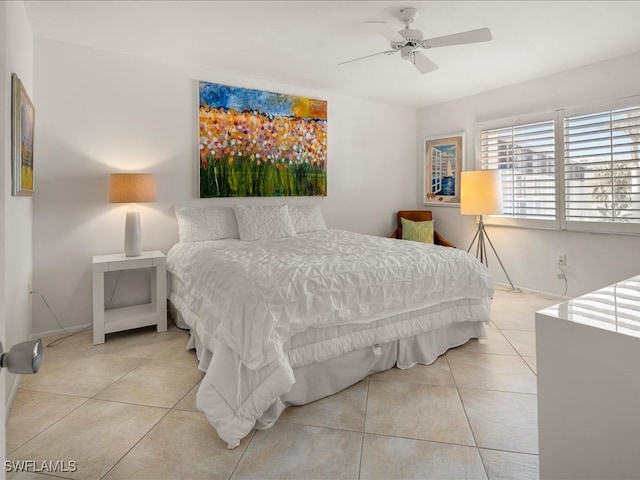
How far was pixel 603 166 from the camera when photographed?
3641 mm

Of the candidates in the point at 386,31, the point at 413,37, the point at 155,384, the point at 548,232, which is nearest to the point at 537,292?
the point at 548,232

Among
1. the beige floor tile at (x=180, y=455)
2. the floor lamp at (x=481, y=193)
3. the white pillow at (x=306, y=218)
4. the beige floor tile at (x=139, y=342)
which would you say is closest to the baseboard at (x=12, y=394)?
the beige floor tile at (x=139, y=342)

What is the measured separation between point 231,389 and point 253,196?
2685 millimetres

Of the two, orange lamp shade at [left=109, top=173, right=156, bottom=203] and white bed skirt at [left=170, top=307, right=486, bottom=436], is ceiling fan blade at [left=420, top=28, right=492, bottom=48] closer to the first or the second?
white bed skirt at [left=170, top=307, right=486, bottom=436]

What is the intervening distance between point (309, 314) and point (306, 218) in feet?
7.47

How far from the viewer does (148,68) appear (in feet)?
11.5

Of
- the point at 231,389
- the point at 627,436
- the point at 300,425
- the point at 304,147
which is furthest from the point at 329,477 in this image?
the point at 304,147

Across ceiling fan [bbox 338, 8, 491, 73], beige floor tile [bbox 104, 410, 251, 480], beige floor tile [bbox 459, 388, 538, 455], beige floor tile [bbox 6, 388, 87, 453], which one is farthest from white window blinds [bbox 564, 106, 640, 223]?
beige floor tile [bbox 6, 388, 87, 453]

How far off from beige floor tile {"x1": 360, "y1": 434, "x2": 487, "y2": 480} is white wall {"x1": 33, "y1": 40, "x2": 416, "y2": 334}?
9.17 ft

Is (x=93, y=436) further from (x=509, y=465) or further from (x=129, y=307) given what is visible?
(x=509, y=465)

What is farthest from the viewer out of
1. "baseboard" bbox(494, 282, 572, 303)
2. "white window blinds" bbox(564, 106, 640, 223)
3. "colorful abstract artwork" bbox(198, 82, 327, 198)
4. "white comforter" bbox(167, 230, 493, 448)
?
"baseboard" bbox(494, 282, 572, 303)

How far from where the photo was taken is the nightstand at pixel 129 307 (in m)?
2.92

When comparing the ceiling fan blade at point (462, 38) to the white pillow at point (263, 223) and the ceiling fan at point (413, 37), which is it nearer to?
the ceiling fan at point (413, 37)

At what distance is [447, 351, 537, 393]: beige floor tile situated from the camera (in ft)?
7.38
